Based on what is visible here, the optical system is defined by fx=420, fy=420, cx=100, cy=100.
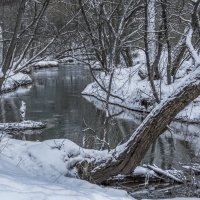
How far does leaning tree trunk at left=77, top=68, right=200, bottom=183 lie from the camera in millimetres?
6613

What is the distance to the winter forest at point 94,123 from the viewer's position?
6.57 m

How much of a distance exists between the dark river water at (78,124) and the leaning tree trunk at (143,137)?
1824 millimetres

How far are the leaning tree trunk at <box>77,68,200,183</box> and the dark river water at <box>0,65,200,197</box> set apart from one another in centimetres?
182

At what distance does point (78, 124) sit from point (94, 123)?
2.03ft

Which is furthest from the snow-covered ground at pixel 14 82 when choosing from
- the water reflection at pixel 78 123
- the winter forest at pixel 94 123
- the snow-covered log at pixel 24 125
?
the snow-covered log at pixel 24 125

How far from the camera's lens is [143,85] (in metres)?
21.1

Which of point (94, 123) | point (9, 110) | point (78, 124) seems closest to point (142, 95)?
point (94, 123)

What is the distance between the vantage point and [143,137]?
273 inches

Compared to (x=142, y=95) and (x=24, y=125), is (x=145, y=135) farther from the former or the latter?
(x=142, y=95)

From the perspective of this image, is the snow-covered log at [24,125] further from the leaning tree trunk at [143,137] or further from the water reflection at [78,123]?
the leaning tree trunk at [143,137]

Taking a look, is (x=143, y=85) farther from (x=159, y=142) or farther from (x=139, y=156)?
(x=139, y=156)

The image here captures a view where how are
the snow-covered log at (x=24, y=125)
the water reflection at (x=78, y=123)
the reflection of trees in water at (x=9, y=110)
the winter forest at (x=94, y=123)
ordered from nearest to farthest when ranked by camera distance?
the winter forest at (x=94, y=123) < the water reflection at (x=78, y=123) < the snow-covered log at (x=24, y=125) < the reflection of trees in water at (x=9, y=110)

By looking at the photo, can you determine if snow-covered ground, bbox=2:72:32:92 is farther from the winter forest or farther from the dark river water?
the winter forest

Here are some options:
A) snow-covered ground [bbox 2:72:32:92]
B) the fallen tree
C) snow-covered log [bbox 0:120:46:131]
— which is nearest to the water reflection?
snow-covered log [bbox 0:120:46:131]
